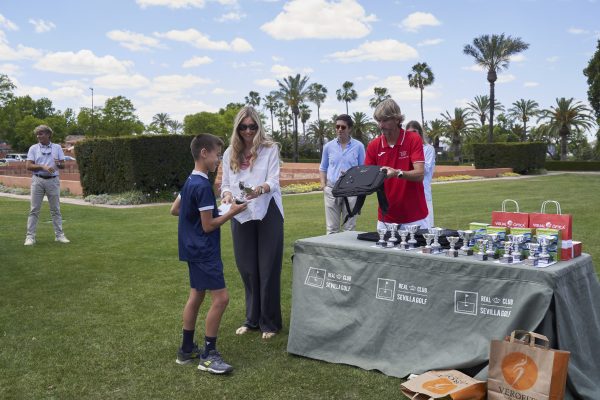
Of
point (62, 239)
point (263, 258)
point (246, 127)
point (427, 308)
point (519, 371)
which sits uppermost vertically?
point (246, 127)

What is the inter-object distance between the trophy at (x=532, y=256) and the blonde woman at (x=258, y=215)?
203 cm

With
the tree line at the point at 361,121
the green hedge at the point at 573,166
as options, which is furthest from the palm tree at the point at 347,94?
the green hedge at the point at 573,166

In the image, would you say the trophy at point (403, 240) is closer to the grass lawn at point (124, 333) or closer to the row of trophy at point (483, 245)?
the row of trophy at point (483, 245)

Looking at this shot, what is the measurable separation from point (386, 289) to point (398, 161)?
3.65ft

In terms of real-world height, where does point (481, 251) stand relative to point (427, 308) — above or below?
above

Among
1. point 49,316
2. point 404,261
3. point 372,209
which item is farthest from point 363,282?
point 372,209

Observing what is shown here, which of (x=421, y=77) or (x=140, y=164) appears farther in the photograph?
(x=421, y=77)

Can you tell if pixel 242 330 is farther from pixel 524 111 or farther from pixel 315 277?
pixel 524 111

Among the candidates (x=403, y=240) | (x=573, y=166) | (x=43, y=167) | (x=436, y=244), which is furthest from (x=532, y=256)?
(x=573, y=166)

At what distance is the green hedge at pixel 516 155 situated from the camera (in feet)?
112

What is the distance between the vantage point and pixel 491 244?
12.2 ft

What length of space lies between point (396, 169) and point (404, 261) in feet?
2.80

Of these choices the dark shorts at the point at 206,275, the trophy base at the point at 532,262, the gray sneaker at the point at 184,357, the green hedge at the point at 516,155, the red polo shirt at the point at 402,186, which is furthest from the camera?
the green hedge at the point at 516,155

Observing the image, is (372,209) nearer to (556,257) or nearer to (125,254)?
(125,254)
